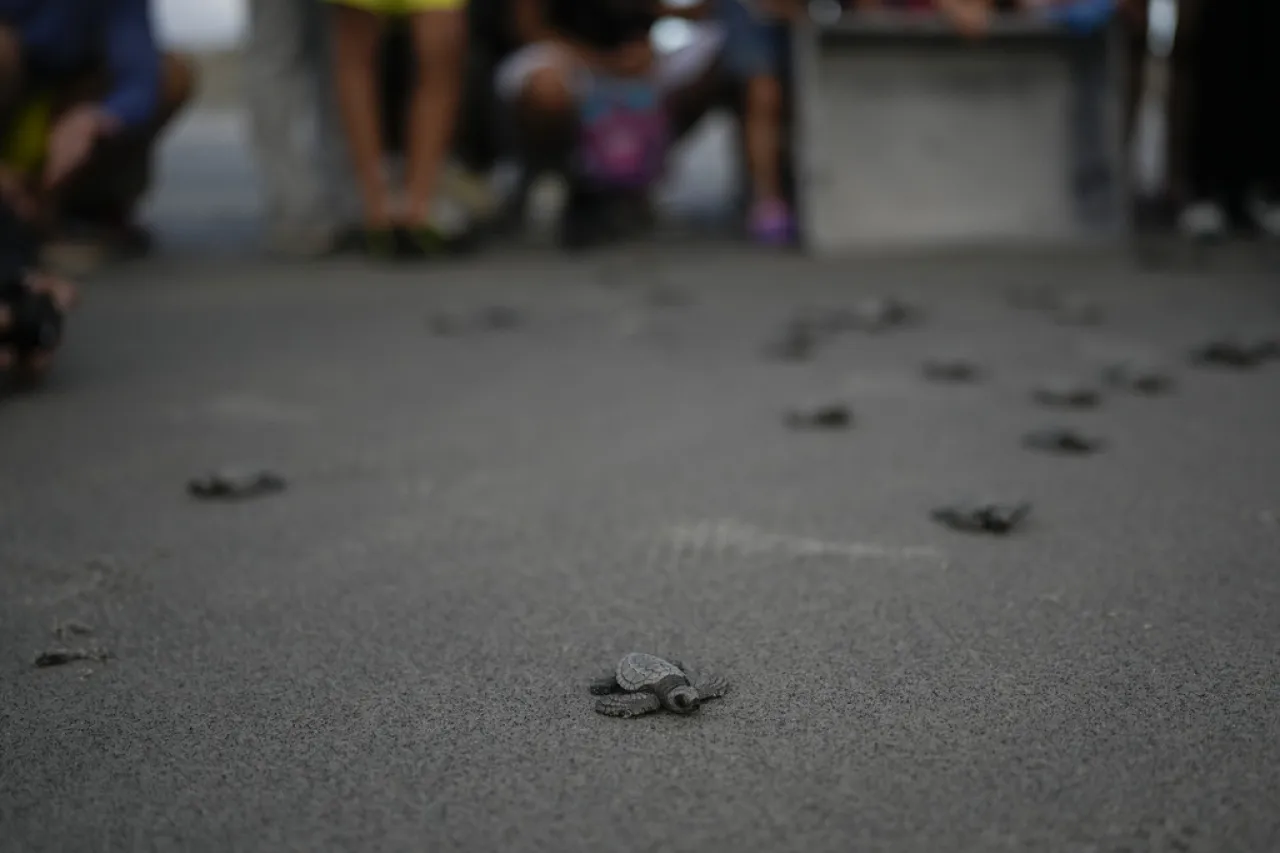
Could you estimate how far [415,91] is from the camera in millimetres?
4605

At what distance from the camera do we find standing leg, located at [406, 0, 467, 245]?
4422mm

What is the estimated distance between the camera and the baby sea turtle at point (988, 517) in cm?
168

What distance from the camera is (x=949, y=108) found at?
16.2 feet

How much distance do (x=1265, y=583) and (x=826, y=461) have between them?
2.46 feet

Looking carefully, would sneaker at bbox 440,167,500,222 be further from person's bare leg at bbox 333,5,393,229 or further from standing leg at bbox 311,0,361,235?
person's bare leg at bbox 333,5,393,229

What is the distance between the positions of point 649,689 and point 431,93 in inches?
145

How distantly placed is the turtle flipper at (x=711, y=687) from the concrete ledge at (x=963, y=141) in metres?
3.72

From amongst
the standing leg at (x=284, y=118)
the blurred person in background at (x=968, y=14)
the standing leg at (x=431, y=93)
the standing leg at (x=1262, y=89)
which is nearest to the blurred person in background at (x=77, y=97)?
the standing leg at (x=284, y=118)

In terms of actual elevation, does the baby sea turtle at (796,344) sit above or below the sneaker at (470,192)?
above

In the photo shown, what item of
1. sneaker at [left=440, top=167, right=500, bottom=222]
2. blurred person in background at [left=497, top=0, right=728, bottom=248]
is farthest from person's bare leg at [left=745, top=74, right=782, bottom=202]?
sneaker at [left=440, top=167, right=500, bottom=222]

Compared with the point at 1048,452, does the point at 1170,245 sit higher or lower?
lower

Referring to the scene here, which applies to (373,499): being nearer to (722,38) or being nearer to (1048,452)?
(1048,452)

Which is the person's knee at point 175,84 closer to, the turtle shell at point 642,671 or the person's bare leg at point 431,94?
the person's bare leg at point 431,94

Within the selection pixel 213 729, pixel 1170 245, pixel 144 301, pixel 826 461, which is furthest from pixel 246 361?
pixel 1170 245
